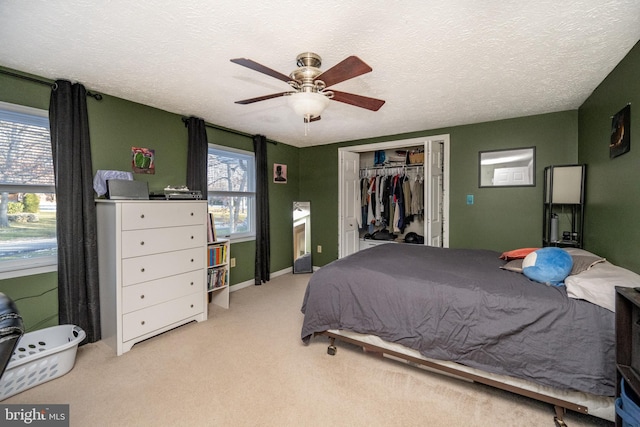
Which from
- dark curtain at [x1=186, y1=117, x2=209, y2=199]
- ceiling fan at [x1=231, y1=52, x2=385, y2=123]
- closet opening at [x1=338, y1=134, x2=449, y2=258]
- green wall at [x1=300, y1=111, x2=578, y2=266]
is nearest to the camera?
ceiling fan at [x1=231, y1=52, x2=385, y2=123]

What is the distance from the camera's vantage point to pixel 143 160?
9.70 ft

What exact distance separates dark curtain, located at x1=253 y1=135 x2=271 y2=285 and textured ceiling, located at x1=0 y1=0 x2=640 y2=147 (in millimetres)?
1380

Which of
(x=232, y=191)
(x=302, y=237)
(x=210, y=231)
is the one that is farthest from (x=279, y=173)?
(x=210, y=231)

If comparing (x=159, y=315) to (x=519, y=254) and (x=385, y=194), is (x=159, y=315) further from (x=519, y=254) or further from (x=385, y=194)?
(x=385, y=194)

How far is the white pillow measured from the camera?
1448mm

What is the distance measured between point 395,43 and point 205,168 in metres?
2.60

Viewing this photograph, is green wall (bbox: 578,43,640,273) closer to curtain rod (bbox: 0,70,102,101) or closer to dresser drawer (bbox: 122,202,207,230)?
A: dresser drawer (bbox: 122,202,207,230)

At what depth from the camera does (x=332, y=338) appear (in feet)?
7.62

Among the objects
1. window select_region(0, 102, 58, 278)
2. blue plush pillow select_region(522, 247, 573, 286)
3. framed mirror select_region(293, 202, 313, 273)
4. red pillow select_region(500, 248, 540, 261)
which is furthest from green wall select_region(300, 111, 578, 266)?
window select_region(0, 102, 58, 278)

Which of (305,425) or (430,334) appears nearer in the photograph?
(305,425)

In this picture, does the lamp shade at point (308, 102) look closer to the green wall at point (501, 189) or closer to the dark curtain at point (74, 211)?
the dark curtain at point (74, 211)

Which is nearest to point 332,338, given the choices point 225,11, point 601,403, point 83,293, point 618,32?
point 601,403

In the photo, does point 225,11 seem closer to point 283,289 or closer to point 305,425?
point 305,425

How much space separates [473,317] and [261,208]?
10.5 ft
